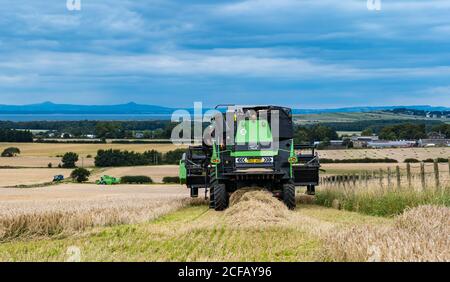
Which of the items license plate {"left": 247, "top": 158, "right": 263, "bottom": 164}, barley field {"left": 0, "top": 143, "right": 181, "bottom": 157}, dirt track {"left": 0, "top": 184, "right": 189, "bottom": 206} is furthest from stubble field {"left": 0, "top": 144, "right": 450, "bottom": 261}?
barley field {"left": 0, "top": 143, "right": 181, "bottom": 157}

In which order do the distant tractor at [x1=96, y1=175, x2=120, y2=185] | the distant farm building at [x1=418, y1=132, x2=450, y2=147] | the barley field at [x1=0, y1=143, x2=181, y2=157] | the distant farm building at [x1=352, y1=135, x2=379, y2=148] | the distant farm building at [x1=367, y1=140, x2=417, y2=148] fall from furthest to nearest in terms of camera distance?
the barley field at [x1=0, y1=143, x2=181, y2=157] → the distant farm building at [x1=352, y1=135, x2=379, y2=148] → the distant farm building at [x1=367, y1=140, x2=417, y2=148] → the distant farm building at [x1=418, y1=132, x2=450, y2=147] → the distant tractor at [x1=96, y1=175, x2=120, y2=185]

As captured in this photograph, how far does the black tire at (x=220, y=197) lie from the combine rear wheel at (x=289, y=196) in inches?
77.1

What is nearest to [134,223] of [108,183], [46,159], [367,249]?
[367,249]

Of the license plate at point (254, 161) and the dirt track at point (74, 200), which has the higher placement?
the license plate at point (254, 161)

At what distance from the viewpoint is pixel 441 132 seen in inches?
3526

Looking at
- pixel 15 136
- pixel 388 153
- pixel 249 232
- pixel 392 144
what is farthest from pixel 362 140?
pixel 249 232

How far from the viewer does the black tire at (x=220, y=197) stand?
21.9 m

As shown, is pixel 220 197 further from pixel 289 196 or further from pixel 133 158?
pixel 133 158

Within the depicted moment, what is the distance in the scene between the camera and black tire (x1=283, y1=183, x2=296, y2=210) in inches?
861

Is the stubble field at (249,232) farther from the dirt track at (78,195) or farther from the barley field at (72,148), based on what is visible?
the barley field at (72,148)

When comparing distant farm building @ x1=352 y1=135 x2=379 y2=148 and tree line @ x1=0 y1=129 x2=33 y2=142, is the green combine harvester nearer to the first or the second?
distant farm building @ x1=352 y1=135 x2=379 y2=148

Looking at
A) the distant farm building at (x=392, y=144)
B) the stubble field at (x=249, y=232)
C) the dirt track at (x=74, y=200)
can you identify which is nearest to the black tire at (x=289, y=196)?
the stubble field at (x=249, y=232)

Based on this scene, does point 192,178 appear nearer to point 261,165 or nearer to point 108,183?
point 261,165

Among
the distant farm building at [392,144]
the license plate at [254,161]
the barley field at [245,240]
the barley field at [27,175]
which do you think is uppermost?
the license plate at [254,161]
